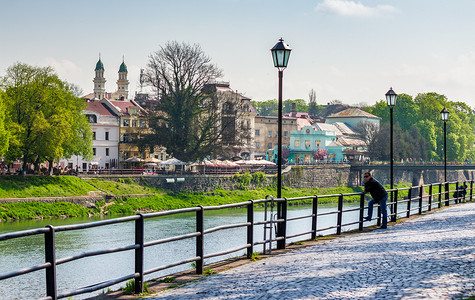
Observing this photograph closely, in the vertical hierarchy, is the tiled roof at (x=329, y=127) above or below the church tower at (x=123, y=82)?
below

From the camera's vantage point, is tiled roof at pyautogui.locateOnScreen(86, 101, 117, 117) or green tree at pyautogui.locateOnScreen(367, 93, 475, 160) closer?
tiled roof at pyautogui.locateOnScreen(86, 101, 117, 117)

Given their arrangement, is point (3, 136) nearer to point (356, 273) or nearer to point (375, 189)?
point (375, 189)

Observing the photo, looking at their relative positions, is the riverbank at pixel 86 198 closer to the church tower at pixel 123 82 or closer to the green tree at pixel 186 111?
the green tree at pixel 186 111

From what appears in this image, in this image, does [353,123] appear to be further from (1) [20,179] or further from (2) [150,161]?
(1) [20,179]

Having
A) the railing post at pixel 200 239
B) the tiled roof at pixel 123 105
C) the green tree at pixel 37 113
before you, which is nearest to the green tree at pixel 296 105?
the tiled roof at pixel 123 105

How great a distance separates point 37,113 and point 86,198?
775 centimetres

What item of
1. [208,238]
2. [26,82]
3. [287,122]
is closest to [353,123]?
[287,122]

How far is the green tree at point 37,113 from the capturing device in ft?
184

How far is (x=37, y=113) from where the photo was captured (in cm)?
5684

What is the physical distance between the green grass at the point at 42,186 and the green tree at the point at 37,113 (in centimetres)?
205

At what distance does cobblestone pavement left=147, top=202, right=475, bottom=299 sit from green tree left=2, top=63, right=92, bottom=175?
1709 inches

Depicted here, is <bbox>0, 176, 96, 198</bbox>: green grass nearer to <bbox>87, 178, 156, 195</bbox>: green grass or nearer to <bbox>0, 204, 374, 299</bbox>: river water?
<bbox>87, 178, 156, 195</bbox>: green grass

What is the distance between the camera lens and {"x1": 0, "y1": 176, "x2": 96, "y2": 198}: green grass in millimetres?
53031

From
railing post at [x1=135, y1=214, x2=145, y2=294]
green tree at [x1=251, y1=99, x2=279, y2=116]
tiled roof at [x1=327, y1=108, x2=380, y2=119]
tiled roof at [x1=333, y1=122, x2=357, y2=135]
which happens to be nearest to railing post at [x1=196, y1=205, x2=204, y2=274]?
railing post at [x1=135, y1=214, x2=145, y2=294]
